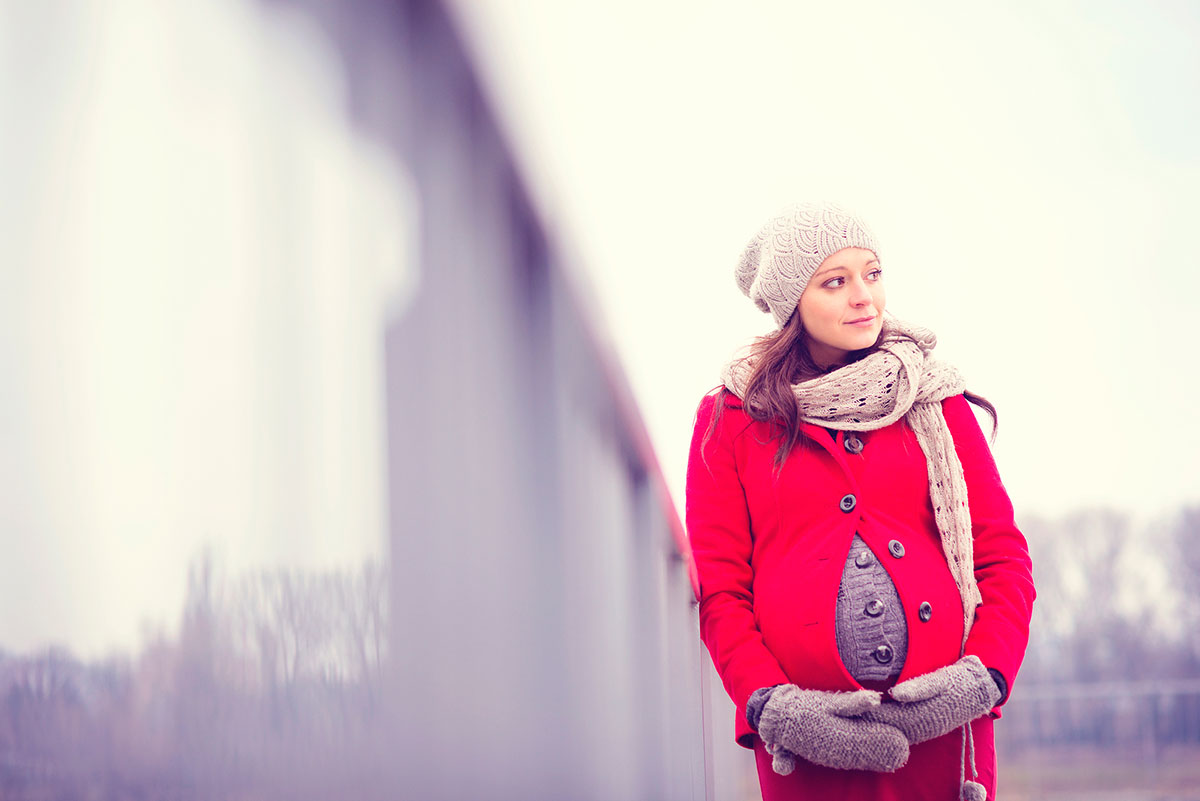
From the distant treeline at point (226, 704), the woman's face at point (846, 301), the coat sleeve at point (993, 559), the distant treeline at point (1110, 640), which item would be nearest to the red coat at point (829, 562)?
the coat sleeve at point (993, 559)

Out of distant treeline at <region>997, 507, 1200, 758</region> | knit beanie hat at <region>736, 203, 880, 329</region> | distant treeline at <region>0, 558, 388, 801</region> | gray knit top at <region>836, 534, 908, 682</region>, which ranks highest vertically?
knit beanie hat at <region>736, 203, 880, 329</region>

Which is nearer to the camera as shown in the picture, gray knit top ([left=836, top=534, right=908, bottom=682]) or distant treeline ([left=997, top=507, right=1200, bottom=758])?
gray knit top ([left=836, top=534, right=908, bottom=682])

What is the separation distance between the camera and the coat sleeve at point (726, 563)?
1.02m

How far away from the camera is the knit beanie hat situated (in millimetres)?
1173

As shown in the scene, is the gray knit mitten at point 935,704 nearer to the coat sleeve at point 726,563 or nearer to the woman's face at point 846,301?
the coat sleeve at point 726,563

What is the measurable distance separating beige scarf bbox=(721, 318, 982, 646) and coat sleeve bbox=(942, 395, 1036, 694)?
0.08ft

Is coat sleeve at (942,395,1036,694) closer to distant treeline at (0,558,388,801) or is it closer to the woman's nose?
the woman's nose

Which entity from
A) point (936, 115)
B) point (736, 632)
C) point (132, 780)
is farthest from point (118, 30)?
point (936, 115)

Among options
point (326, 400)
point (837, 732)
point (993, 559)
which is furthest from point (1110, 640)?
point (326, 400)

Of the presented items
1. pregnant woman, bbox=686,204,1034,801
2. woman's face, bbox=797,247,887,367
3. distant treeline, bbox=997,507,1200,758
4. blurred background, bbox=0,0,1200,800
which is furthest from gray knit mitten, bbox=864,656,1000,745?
distant treeline, bbox=997,507,1200,758

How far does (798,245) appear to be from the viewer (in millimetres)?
1186

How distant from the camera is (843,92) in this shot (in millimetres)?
14359

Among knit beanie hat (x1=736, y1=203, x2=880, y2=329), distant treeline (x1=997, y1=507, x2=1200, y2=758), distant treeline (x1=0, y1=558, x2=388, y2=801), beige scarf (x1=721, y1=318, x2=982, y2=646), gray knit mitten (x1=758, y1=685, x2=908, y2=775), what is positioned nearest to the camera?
distant treeline (x1=0, y1=558, x2=388, y2=801)

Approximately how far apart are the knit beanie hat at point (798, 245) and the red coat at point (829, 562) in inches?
5.4
